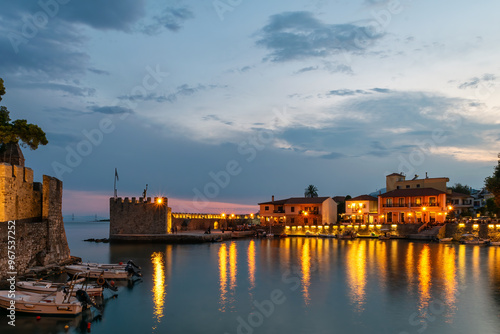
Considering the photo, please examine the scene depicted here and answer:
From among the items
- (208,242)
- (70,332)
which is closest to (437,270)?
(70,332)

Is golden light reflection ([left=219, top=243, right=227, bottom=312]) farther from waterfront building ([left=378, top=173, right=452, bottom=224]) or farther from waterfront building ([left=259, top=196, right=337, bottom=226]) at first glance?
waterfront building ([left=378, top=173, right=452, bottom=224])

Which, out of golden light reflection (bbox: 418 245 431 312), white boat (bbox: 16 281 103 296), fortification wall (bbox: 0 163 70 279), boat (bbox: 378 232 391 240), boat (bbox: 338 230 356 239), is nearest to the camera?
white boat (bbox: 16 281 103 296)

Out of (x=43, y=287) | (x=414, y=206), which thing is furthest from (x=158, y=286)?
(x=414, y=206)

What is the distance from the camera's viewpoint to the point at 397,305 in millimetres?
20703

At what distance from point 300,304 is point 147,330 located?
7.96 meters

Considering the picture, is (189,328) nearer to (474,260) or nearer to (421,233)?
(474,260)

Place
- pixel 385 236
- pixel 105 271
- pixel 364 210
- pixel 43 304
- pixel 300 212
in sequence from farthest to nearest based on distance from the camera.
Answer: pixel 300 212
pixel 364 210
pixel 385 236
pixel 105 271
pixel 43 304

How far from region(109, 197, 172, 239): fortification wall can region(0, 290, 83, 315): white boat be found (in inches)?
1469

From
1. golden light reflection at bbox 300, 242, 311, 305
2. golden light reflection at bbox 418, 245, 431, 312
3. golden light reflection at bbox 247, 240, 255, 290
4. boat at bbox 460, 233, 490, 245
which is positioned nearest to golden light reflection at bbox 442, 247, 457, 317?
golden light reflection at bbox 418, 245, 431, 312

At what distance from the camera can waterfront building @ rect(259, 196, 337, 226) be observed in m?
74.9

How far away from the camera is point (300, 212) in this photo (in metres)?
76.4

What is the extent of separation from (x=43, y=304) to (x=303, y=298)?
12.8m

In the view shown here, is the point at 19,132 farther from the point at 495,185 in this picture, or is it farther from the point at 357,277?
the point at 495,185

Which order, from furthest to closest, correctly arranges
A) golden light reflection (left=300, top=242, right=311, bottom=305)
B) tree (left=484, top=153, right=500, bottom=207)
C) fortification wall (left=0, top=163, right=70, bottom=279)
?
tree (left=484, top=153, right=500, bottom=207) < golden light reflection (left=300, top=242, right=311, bottom=305) < fortification wall (left=0, top=163, right=70, bottom=279)
